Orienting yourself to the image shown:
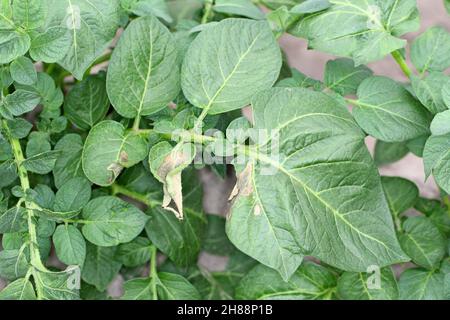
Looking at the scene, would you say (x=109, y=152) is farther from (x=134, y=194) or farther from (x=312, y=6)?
(x=312, y=6)

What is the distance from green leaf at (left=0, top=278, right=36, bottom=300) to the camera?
3.13ft

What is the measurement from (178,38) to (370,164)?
0.35 meters

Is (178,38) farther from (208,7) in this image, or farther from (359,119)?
(359,119)

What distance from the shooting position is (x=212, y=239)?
4.29 feet

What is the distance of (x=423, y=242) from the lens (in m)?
1.12

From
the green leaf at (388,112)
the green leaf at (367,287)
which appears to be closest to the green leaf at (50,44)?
the green leaf at (388,112)

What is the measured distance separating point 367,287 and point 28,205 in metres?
0.53

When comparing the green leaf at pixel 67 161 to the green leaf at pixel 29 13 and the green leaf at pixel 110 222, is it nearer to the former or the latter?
the green leaf at pixel 110 222

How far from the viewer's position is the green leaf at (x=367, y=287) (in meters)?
1.09

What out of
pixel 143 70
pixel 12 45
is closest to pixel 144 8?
pixel 143 70

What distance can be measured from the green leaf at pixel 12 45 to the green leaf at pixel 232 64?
0.22 meters

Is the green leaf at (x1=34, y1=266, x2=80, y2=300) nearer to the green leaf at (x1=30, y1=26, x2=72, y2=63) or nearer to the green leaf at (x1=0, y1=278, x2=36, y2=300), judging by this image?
the green leaf at (x1=0, y1=278, x2=36, y2=300)

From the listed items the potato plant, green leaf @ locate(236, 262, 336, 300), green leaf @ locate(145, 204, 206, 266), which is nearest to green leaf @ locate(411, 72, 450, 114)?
the potato plant
